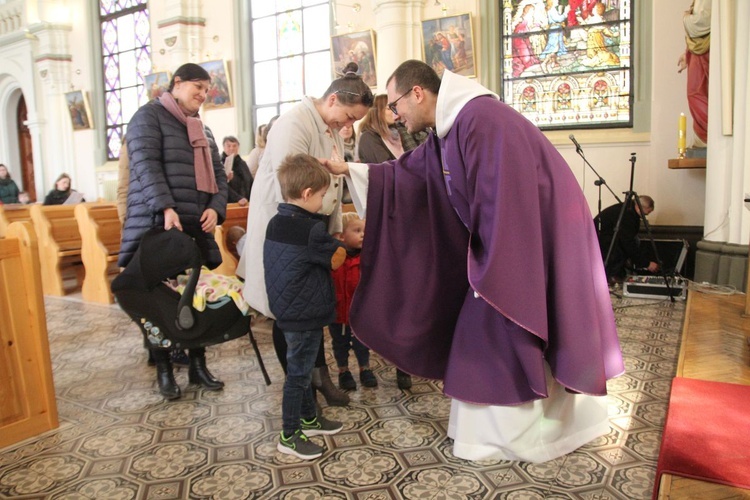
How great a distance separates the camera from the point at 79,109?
43.0ft

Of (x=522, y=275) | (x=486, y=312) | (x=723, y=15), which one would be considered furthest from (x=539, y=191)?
(x=723, y=15)

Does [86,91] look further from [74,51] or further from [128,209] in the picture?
[128,209]

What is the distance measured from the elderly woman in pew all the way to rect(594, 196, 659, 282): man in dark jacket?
4.24 meters

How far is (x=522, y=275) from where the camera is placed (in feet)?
7.84

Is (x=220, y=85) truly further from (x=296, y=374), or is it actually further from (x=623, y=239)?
(x=296, y=374)

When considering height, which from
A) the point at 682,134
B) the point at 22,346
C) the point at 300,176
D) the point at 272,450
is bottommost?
the point at 272,450

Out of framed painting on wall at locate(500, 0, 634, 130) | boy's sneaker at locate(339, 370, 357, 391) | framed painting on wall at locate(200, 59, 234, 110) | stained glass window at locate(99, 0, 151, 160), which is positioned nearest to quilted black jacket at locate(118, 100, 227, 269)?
boy's sneaker at locate(339, 370, 357, 391)

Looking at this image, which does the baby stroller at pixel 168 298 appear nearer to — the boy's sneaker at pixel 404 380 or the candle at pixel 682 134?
the boy's sneaker at pixel 404 380

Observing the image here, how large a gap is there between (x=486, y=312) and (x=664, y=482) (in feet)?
2.86

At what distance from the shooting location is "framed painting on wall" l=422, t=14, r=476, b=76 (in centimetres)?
782

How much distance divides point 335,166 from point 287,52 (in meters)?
8.08

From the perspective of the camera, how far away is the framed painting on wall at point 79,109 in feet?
42.6

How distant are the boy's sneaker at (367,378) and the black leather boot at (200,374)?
0.77 m

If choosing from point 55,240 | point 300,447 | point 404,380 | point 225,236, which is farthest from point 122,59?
point 300,447
